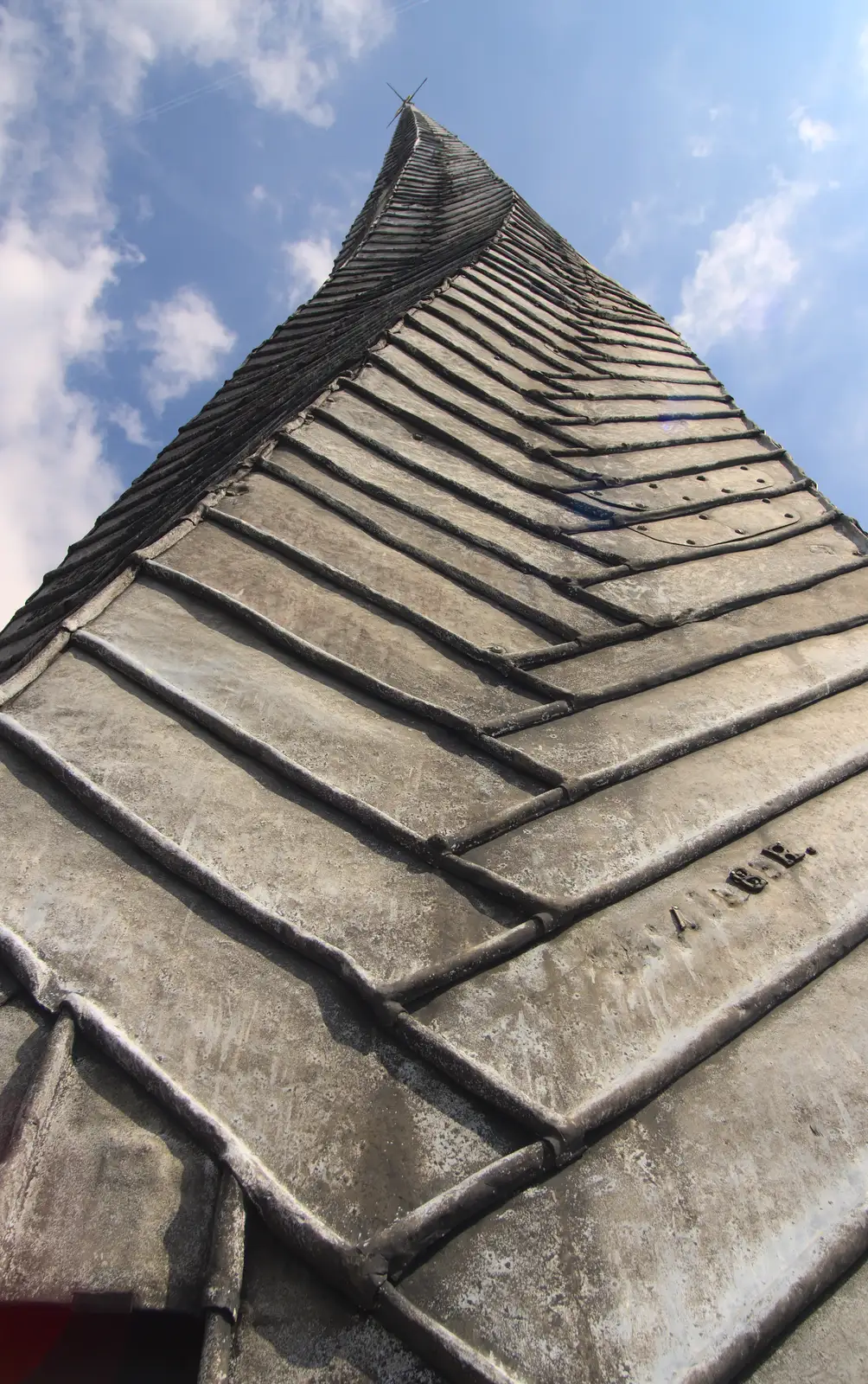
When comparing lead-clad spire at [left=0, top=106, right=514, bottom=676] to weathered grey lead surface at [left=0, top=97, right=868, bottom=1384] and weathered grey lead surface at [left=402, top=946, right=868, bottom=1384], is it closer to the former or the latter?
weathered grey lead surface at [left=0, top=97, right=868, bottom=1384]

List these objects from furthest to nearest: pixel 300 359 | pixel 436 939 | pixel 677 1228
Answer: pixel 300 359 → pixel 436 939 → pixel 677 1228

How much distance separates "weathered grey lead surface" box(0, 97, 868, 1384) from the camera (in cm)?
112

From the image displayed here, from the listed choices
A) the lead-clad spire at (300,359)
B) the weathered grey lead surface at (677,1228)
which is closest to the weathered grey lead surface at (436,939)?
the weathered grey lead surface at (677,1228)

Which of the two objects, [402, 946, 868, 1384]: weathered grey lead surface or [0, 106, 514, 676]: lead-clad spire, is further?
[0, 106, 514, 676]: lead-clad spire

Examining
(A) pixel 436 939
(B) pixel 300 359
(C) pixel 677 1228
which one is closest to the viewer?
(C) pixel 677 1228

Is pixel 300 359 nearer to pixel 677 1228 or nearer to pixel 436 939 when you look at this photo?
pixel 436 939

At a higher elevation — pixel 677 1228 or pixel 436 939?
pixel 436 939

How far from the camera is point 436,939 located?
1.56 meters

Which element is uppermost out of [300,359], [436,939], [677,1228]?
[300,359]

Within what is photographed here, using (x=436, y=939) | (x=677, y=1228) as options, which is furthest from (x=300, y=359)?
(x=677, y=1228)

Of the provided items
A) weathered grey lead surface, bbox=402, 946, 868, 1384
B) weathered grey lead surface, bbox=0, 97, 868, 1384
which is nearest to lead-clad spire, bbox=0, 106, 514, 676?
weathered grey lead surface, bbox=0, 97, 868, 1384

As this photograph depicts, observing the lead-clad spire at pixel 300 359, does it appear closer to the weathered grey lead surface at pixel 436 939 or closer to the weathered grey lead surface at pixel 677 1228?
the weathered grey lead surface at pixel 436 939

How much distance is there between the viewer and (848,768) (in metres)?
2.16

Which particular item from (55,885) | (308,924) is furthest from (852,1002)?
(55,885)
